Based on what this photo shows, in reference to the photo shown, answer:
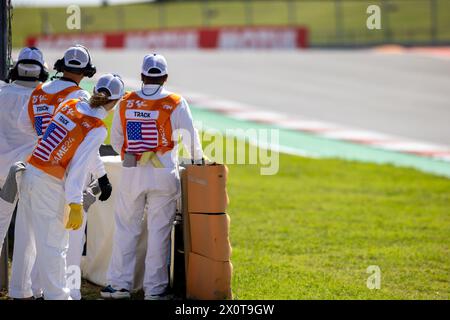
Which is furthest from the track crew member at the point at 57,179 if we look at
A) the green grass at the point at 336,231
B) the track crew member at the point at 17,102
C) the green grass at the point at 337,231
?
the green grass at the point at 337,231

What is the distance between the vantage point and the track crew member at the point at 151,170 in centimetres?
875

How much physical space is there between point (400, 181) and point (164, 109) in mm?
8370

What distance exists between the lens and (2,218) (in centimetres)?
846

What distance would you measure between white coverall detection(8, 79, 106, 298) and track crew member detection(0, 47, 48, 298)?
24cm

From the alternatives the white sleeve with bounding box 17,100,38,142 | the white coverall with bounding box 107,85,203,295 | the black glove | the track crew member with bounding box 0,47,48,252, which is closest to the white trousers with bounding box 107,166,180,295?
the white coverall with bounding box 107,85,203,295

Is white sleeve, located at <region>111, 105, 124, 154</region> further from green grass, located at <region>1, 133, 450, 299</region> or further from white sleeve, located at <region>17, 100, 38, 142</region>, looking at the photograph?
green grass, located at <region>1, 133, 450, 299</region>

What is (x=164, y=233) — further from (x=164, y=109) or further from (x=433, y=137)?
(x=433, y=137)

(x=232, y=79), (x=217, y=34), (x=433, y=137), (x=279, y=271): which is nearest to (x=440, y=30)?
(x=217, y=34)

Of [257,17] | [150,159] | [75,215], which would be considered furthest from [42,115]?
[257,17]

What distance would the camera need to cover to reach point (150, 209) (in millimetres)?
8812

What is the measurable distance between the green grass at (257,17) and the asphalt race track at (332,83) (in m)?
13.2

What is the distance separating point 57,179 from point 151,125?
1387 mm
